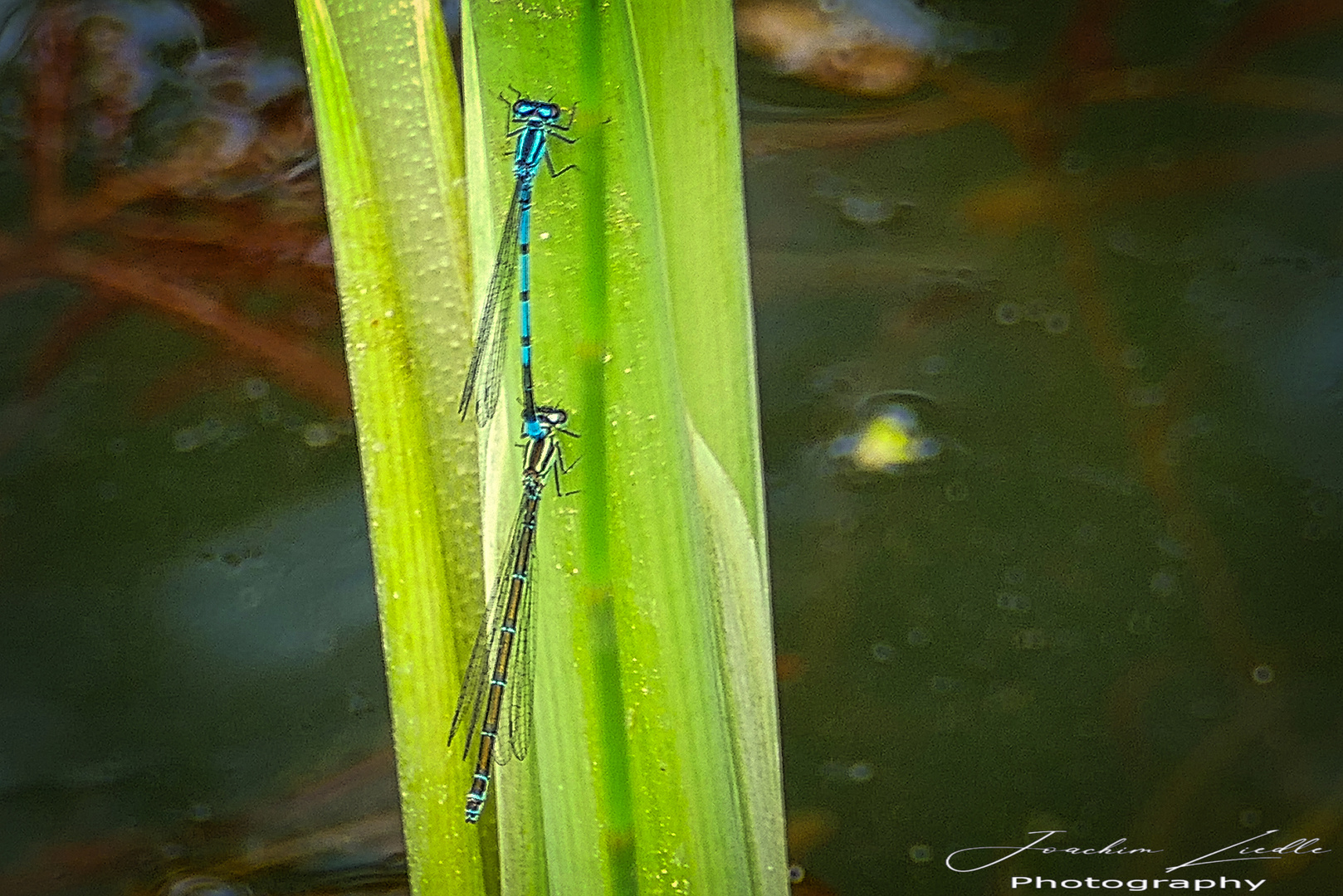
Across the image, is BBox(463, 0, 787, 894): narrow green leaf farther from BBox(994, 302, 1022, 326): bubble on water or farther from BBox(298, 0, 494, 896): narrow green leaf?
BBox(994, 302, 1022, 326): bubble on water

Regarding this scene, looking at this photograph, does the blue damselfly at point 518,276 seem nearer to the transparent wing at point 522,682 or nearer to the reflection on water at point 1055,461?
the transparent wing at point 522,682

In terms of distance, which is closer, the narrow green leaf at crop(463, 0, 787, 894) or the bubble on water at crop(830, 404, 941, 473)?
the narrow green leaf at crop(463, 0, 787, 894)

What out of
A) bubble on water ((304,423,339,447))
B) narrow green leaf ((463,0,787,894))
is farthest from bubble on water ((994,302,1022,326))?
bubble on water ((304,423,339,447))

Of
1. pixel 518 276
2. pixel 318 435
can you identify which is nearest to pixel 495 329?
pixel 518 276

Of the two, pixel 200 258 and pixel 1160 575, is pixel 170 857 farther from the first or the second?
pixel 1160 575

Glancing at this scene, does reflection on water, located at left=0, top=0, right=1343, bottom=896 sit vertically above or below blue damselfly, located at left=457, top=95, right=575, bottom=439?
below

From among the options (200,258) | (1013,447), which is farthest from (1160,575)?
(200,258)

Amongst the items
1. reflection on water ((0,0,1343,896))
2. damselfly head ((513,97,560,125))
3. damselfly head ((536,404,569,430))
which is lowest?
reflection on water ((0,0,1343,896))

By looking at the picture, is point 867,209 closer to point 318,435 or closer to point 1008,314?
point 1008,314
